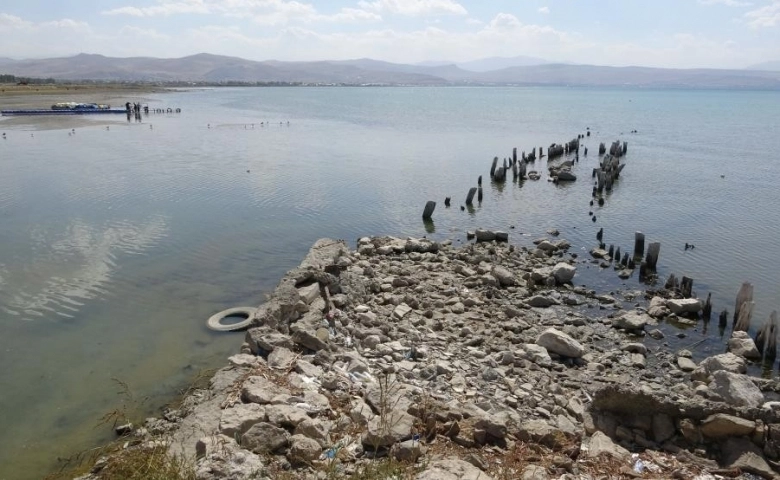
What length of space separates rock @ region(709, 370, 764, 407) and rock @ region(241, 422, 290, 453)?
865cm

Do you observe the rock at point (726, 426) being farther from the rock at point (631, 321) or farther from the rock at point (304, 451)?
the rock at point (631, 321)

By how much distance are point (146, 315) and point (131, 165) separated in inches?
967

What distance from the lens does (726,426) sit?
8.61m

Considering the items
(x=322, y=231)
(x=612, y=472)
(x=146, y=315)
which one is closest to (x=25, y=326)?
(x=146, y=315)

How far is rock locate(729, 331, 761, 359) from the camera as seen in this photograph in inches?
564

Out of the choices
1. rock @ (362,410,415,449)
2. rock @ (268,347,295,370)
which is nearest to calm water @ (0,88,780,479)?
rock @ (268,347,295,370)

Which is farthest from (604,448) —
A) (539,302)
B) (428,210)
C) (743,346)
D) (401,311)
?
(428,210)

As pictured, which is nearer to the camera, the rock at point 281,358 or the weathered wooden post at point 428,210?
the rock at point 281,358

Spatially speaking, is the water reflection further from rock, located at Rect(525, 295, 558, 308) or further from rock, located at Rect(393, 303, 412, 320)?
rock, located at Rect(525, 295, 558, 308)

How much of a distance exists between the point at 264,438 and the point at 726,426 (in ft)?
22.6

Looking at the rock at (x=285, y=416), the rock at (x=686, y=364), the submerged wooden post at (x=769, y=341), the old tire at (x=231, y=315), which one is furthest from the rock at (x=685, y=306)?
the rock at (x=285, y=416)

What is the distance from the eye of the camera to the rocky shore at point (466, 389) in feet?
25.4

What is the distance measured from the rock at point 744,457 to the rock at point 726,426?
0.11 metres

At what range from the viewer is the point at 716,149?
5212 centimetres
